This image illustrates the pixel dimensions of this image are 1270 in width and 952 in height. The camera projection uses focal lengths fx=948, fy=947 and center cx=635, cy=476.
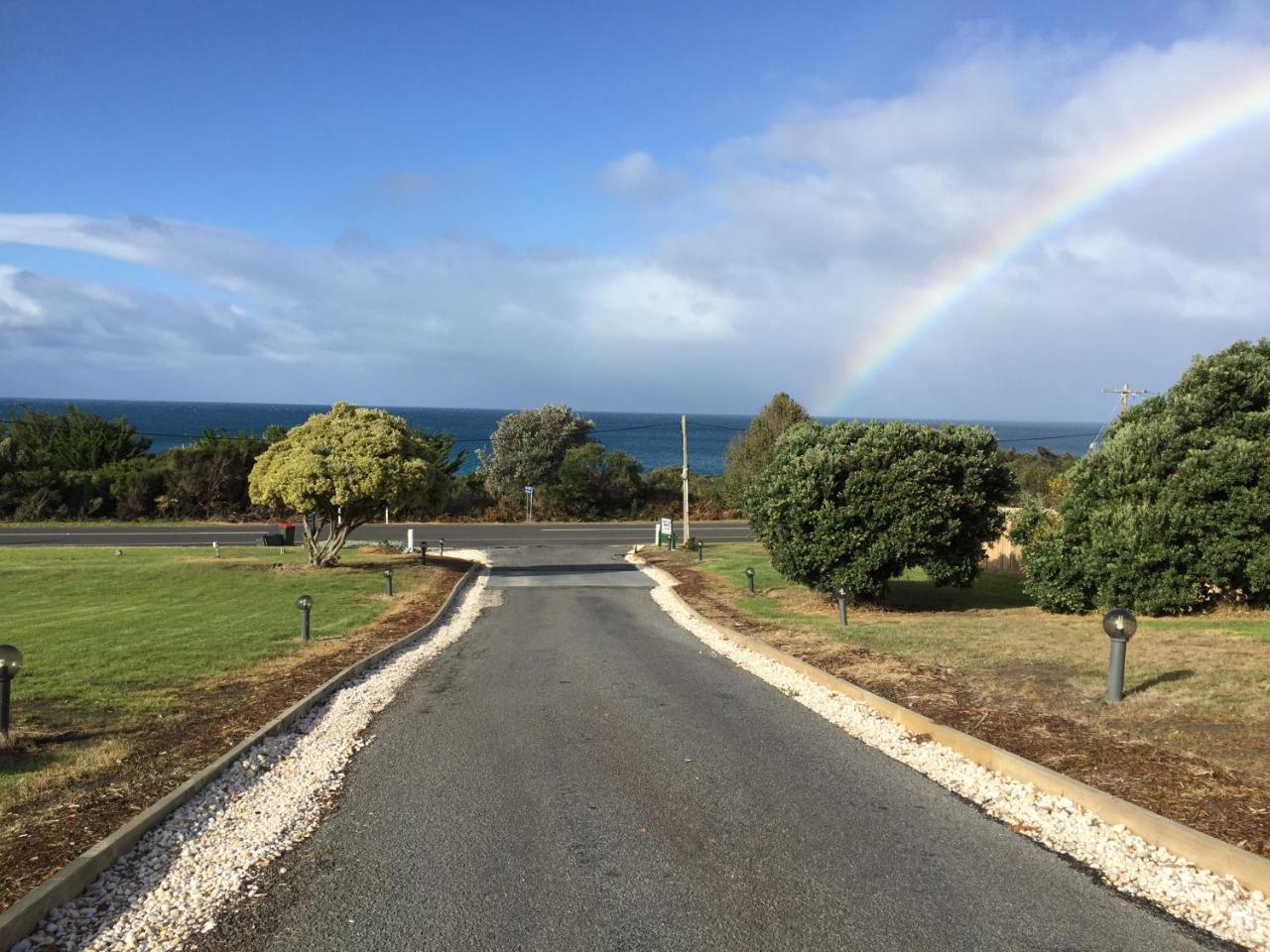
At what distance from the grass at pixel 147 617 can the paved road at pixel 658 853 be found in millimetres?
3083

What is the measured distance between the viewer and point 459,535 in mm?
44188

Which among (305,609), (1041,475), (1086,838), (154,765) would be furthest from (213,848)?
(1041,475)

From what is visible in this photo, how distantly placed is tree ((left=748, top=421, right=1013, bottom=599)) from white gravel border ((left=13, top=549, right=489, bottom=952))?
998cm

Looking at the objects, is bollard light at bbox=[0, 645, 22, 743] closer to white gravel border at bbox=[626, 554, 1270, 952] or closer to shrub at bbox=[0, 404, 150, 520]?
white gravel border at bbox=[626, 554, 1270, 952]

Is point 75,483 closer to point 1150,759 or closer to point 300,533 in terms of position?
point 300,533

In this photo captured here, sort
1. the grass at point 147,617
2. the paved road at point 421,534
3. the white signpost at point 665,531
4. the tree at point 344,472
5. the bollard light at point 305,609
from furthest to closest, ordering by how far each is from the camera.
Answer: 1. the paved road at point 421,534
2. the white signpost at point 665,531
3. the tree at point 344,472
4. the bollard light at point 305,609
5. the grass at point 147,617

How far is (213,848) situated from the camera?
5.81m

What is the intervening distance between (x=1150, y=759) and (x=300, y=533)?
39.2 m

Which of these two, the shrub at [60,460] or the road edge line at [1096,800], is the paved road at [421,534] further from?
the road edge line at [1096,800]

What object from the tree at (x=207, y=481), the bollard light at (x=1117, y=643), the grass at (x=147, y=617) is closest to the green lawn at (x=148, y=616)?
the grass at (x=147, y=617)

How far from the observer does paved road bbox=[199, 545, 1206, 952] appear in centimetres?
465

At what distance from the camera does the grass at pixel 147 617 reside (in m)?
9.84

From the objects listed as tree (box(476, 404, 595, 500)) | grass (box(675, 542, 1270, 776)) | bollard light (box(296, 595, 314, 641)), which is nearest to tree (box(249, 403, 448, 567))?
grass (box(675, 542, 1270, 776))

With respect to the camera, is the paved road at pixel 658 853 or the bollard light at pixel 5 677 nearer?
the paved road at pixel 658 853
